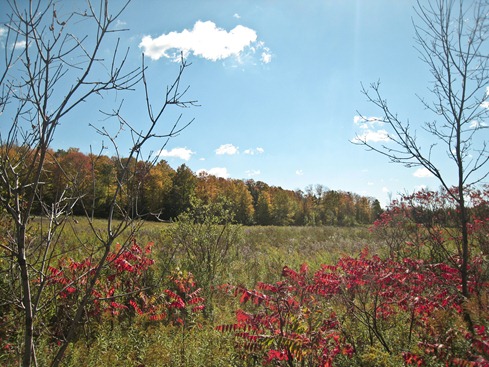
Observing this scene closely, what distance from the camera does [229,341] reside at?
15.0 feet

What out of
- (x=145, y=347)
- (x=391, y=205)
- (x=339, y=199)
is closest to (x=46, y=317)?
(x=145, y=347)

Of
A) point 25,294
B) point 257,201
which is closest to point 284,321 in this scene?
point 25,294

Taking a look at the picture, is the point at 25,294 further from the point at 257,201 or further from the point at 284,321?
the point at 257,201

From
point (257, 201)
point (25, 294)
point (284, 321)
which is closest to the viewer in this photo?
point (25, 294)

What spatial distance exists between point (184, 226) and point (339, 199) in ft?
228

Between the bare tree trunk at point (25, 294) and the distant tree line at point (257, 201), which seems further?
the distant tree line at point (257, 201)

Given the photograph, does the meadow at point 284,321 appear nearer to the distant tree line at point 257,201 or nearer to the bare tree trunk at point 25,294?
the bare tree trunk at point 25,294

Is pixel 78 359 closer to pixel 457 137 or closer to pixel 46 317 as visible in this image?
pixel 46 317

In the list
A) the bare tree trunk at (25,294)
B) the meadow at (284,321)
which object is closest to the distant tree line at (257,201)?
the meadow at (284,321)

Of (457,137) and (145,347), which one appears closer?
(457,137)

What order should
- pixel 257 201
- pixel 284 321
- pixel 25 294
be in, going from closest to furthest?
pixel 25 294
pixel 284 321
pixel 257 201

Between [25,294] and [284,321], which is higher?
[25,294]

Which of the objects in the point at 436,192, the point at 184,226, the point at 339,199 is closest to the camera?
the point at 184,226

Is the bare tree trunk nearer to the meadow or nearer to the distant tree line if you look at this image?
the meadow
